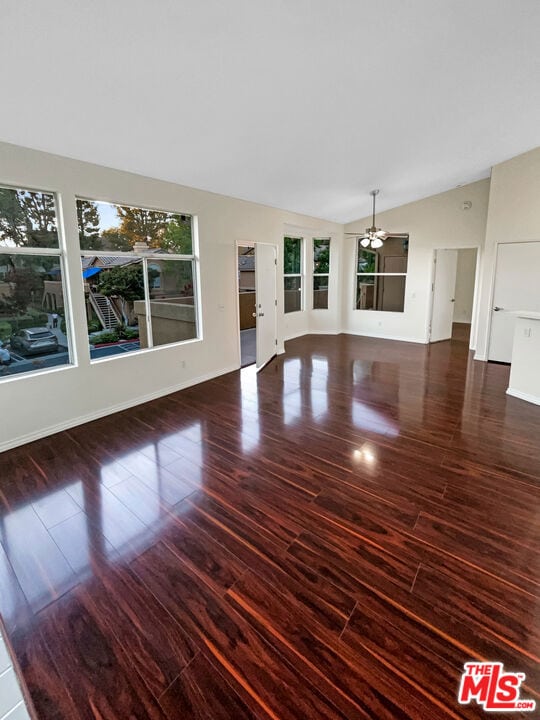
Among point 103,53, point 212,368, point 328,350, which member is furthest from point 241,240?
point 103,53

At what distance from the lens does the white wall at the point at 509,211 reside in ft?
18.8

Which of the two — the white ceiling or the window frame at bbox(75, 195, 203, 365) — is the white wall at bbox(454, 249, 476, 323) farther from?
the window frame at bbox(75, 195, 203, 365)

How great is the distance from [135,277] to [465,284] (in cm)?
922

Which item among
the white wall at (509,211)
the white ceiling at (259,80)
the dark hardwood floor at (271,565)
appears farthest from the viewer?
the white wall at (509,211)

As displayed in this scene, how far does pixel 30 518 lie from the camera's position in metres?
2.48

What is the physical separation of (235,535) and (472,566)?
4.54ft

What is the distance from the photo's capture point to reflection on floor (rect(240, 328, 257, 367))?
22.2ft

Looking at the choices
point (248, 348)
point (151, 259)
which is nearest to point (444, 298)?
point (248, 348)

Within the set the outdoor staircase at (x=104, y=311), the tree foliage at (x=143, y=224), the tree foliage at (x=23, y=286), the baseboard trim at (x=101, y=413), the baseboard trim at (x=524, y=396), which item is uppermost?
the tree foliage at (x=143, y=224)

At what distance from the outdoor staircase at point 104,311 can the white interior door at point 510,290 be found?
6.18 meters

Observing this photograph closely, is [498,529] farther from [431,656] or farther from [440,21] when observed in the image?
[440,21]

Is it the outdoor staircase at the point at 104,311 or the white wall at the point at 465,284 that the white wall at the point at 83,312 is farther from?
the white wall at the point at 465,284

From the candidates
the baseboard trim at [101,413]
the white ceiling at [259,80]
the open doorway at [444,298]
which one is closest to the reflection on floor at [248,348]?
the baseboard trim at [101,413]

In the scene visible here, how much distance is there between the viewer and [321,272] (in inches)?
355
